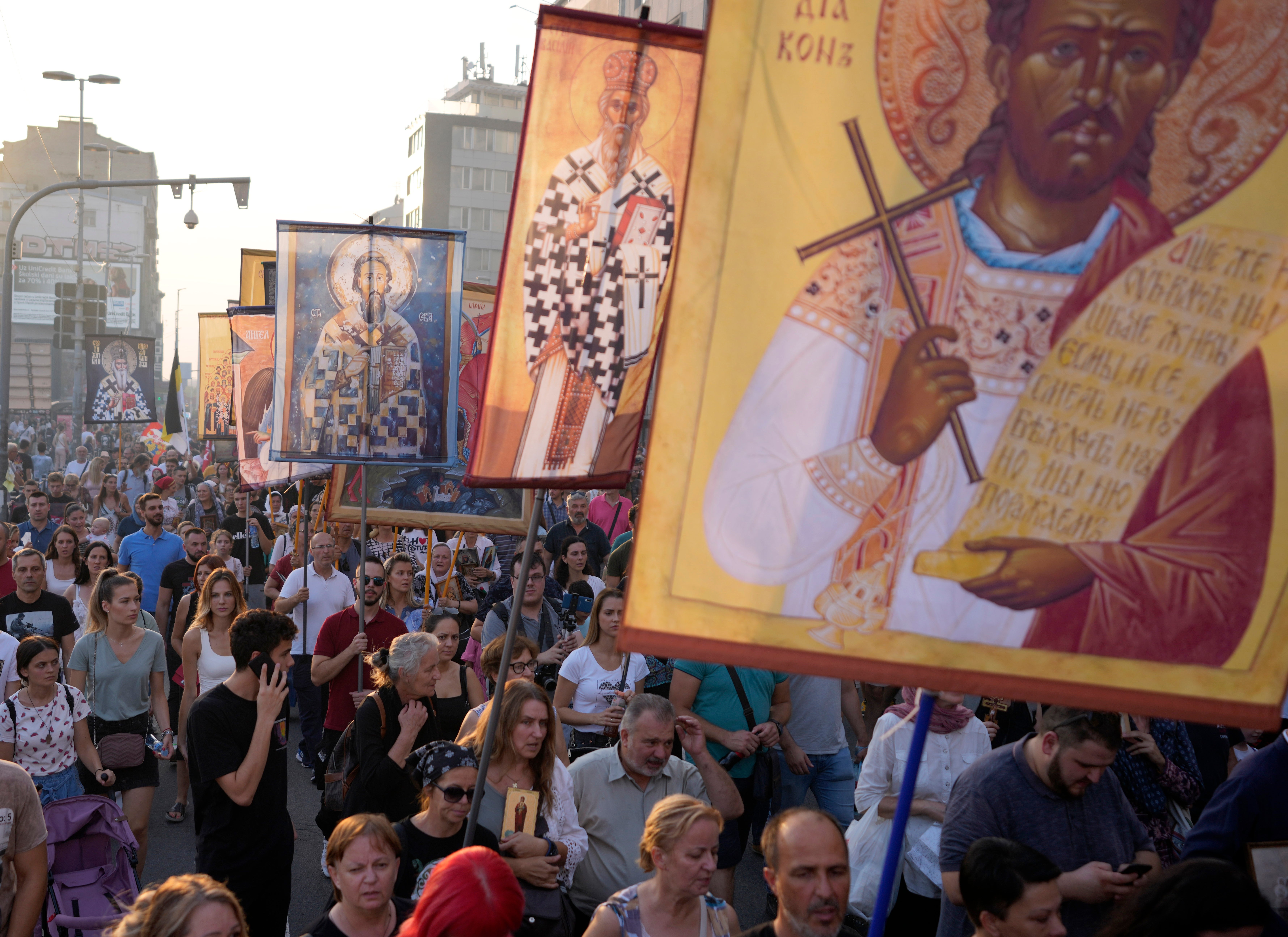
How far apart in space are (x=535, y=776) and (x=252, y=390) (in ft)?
21.5

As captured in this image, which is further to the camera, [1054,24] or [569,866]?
[569,866]

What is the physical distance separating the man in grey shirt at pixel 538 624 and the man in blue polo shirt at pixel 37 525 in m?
7.27

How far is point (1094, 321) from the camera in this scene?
2.06m

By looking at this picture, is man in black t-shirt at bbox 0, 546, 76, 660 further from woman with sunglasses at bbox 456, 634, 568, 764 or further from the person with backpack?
woman with sunglasses at bbox 456, 634, 568, 764

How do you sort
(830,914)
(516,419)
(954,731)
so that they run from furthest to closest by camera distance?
(954,731) → (516,419) → (830,914)

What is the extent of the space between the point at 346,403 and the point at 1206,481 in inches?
237

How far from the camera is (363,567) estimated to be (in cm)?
733

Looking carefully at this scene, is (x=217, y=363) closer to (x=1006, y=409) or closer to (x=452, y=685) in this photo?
(x=452, y=685)

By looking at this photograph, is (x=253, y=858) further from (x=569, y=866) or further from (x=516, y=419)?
(x=516, y=419)

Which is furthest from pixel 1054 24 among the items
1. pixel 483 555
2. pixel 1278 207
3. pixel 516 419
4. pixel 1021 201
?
pixel 483 555

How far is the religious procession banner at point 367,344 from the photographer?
738cm

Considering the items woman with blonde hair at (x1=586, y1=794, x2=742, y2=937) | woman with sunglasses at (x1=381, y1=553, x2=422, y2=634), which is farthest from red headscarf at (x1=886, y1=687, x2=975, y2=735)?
woman with sunglasses at (x1=381, y1=553, x2=422, y2=634)

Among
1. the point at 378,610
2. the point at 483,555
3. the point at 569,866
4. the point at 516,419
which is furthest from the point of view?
the point at 483,555

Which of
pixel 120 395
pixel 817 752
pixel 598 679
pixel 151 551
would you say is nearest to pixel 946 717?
pixel 817 752
